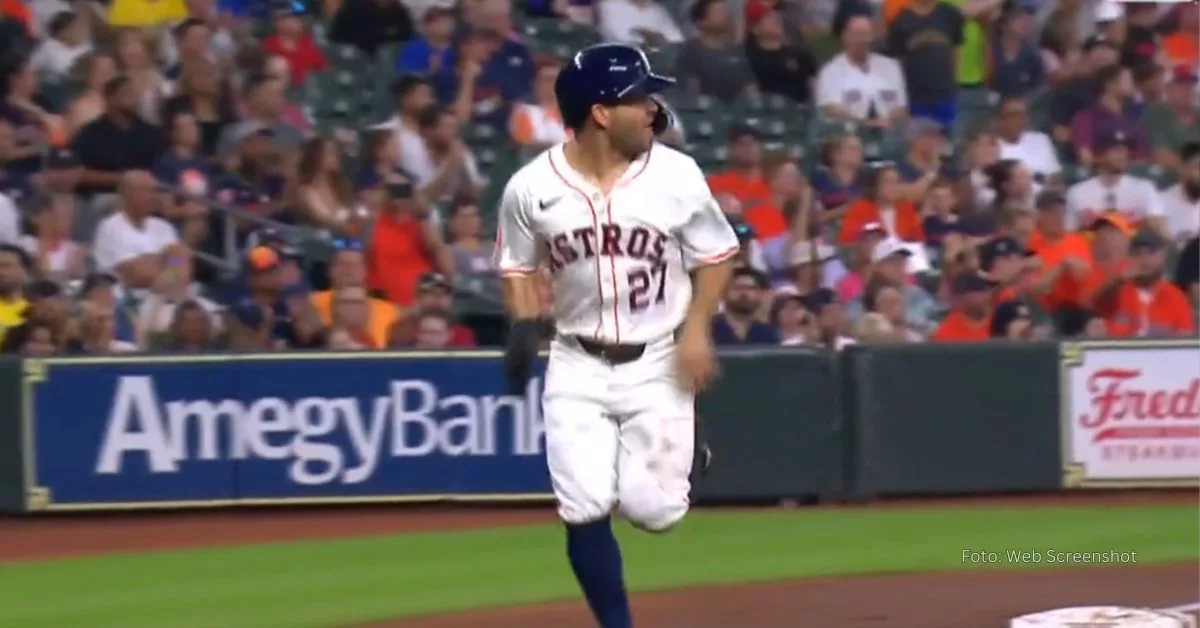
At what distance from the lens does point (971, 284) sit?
38.5 ft

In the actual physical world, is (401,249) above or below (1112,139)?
below

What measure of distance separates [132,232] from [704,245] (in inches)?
247

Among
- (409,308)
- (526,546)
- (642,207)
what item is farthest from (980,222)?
(642,207)

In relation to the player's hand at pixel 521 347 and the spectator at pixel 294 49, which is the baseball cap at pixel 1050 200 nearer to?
the spectator at pixel 294 49

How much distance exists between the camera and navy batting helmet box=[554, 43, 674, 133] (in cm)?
604

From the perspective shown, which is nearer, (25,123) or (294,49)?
(25,123)

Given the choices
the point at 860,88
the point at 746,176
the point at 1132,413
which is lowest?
the point at 1132,413

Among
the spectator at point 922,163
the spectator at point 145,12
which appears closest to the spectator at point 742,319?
the spectator at point 922,163

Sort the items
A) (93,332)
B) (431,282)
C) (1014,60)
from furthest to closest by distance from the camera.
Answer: (1014,60) → (431,282) → (93,332)

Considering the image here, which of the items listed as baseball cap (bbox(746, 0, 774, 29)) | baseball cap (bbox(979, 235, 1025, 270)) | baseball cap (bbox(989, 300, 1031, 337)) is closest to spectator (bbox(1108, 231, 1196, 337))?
baseball cap (bbox(979, 235, 1025, 270))

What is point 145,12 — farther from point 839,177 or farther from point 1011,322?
point 1011,322

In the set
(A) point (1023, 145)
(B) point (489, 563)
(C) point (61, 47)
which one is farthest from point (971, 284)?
(C) point (61, 47)

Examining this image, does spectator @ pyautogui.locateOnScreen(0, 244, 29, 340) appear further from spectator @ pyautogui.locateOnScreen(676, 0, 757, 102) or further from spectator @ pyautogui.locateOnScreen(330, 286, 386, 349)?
spectator @ pyautogui.locateOnScreen(676, 0, 757, 102)

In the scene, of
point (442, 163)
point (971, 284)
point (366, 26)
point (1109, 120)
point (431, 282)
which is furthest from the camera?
point (1109, 120)
